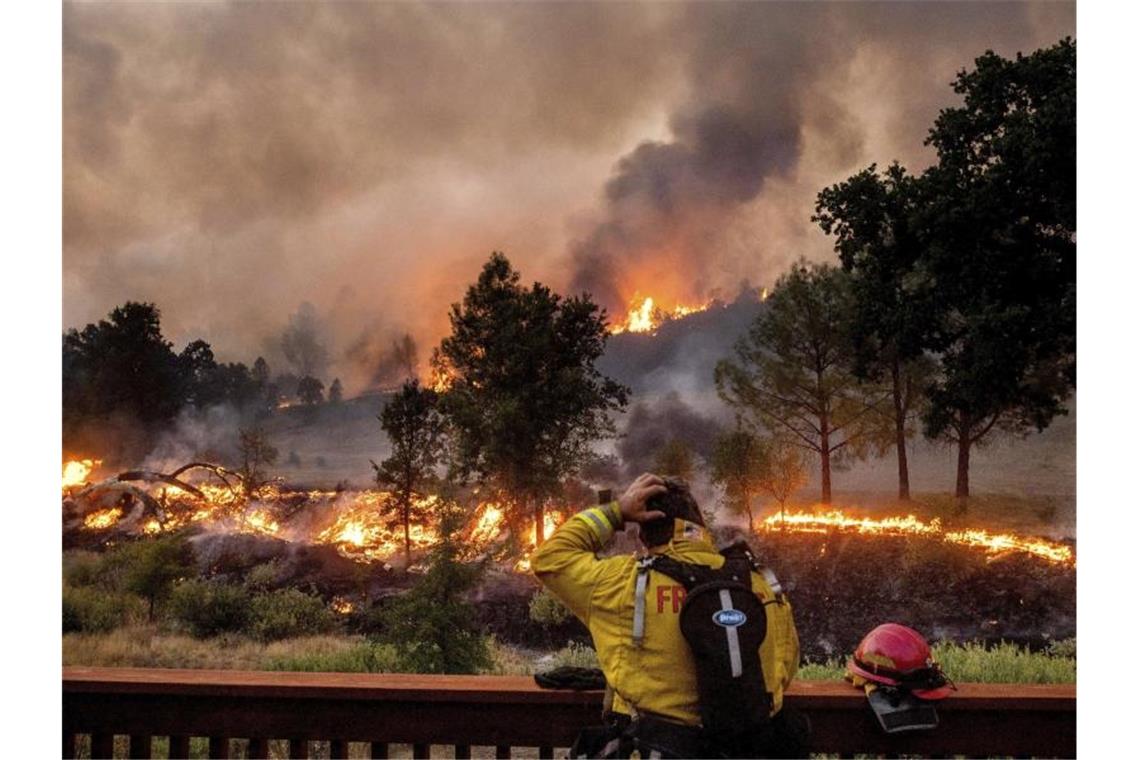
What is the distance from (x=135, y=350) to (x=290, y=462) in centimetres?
123

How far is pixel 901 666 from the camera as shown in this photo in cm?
162

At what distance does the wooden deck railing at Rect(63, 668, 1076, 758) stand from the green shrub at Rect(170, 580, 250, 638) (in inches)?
163

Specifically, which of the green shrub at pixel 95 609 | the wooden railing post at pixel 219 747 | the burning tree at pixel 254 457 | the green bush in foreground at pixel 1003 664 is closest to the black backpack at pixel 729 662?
the wooden railing post at pixel 219 747

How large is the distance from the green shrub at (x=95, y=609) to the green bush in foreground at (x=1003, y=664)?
4.16 m

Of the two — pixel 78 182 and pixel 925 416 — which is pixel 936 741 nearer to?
pixel 925 416

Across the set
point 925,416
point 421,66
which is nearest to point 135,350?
point 421,66

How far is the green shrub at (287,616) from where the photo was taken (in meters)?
5.65

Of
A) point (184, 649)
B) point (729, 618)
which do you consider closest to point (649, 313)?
point (184, 649)

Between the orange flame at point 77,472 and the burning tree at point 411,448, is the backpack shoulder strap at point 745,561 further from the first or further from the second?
the orange flame at point 77,472

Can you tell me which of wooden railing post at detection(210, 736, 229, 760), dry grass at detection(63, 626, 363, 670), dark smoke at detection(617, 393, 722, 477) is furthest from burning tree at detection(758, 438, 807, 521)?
wooden railing post at detection(210, 736, 229, 760)

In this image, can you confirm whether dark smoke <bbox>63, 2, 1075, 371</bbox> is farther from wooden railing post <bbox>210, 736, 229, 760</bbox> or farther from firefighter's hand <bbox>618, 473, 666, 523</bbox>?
wooden railing post <bbox>210, 736, 229, 760</bbox>

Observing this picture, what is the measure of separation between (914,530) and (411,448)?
10.6 feet

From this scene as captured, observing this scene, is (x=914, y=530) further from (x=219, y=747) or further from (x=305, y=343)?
(x=219, y=747)

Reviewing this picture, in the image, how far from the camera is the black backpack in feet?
4.40
